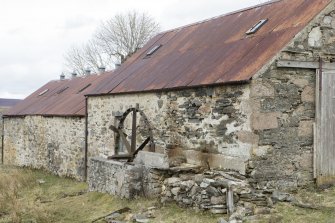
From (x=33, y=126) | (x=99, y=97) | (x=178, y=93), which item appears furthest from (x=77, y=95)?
(x=178, y=93)

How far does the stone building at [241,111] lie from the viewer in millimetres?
9234

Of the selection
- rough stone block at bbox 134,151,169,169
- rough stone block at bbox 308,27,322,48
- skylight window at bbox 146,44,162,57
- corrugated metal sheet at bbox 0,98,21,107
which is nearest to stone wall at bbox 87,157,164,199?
rough stone block at bbox 134,151,169,169

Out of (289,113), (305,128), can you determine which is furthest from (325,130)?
(289,113)

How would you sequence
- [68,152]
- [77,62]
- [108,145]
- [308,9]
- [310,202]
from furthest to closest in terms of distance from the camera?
[77,62], [68,152], [108,145], [308,9], [310,202]

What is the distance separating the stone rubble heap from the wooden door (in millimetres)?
1769

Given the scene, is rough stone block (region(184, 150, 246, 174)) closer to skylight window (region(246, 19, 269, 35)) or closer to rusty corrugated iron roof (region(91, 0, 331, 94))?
rusty corrugated iron roof (region(91, 0, 331, 94))

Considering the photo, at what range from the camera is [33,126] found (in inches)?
802

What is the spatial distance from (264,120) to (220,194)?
6.13 feet

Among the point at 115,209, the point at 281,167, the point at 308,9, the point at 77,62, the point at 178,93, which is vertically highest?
the point at 77,62

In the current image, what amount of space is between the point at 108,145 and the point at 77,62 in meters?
27.8

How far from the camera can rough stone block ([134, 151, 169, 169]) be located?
33.4ft

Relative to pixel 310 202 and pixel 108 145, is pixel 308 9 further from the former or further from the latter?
pixel 108 145

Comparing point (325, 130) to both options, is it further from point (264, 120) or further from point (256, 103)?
point (256, 103)

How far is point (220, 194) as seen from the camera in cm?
848
